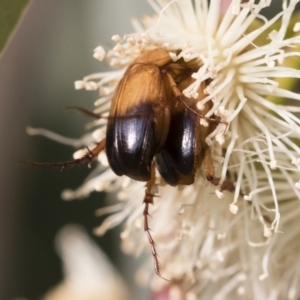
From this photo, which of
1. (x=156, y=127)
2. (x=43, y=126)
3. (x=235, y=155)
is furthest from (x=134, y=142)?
(x=43, y=126)

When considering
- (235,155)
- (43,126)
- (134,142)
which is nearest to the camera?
(134,142)

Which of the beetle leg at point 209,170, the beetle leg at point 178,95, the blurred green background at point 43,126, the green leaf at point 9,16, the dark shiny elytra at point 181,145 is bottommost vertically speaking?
the blurred green background at point 43,126

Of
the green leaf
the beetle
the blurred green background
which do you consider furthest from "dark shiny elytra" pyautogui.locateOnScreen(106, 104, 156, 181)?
the blurred green background

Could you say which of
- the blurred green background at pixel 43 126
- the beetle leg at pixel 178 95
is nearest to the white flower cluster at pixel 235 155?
the beetle leg at pixel 178 95

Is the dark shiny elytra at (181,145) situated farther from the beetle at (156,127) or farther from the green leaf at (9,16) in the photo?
the green leaf at (9,16)

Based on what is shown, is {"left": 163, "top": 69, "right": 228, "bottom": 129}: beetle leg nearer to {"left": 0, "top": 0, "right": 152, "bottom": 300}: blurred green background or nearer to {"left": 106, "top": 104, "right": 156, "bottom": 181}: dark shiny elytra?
{"left": 106, "top": 104, "right": 156, "bottom": 181}: dark shiny elytra

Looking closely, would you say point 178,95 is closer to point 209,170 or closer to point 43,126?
point 209,170

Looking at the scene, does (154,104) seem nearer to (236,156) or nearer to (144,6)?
(236,156)
